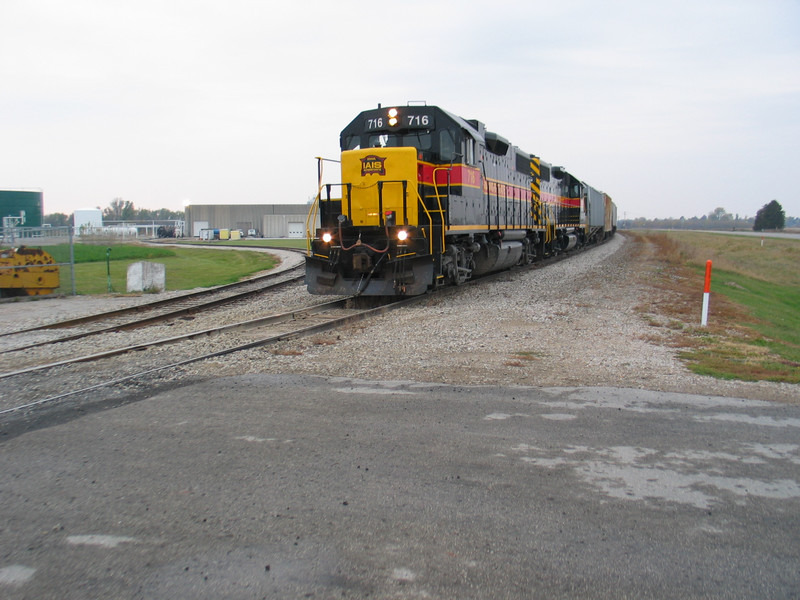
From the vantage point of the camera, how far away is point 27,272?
14781mm

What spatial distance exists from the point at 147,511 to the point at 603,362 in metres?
5.17

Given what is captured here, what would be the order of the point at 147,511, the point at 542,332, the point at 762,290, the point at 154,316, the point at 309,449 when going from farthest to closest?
the point at 762,290 → the point at 154,316 → the point at 542,332 → the point at 309,449 → the point at 147,511

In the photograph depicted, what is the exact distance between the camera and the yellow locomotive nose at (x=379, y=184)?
38.3 ft

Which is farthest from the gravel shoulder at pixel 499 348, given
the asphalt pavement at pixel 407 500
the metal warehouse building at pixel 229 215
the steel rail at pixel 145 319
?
the metal warehouse building at pixel 229 215

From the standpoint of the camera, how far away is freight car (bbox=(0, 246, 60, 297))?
14.5 meters

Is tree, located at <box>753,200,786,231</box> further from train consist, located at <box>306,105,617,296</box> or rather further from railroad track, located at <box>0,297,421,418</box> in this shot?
railroad track, located at <box>0,297,421,418</box>

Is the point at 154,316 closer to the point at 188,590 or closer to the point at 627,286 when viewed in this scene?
the point at 188,590

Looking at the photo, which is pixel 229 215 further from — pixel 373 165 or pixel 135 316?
pixel 373 165

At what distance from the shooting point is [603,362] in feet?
22.9

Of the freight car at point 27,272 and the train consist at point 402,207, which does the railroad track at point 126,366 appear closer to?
the train consist at point 402,207

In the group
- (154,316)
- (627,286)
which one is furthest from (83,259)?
(627,286)

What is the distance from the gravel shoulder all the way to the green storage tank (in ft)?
96.6

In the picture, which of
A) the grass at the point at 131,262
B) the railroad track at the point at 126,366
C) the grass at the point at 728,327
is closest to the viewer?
the railroad track at the point at 126,366

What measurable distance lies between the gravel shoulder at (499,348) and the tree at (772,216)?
363 ft
